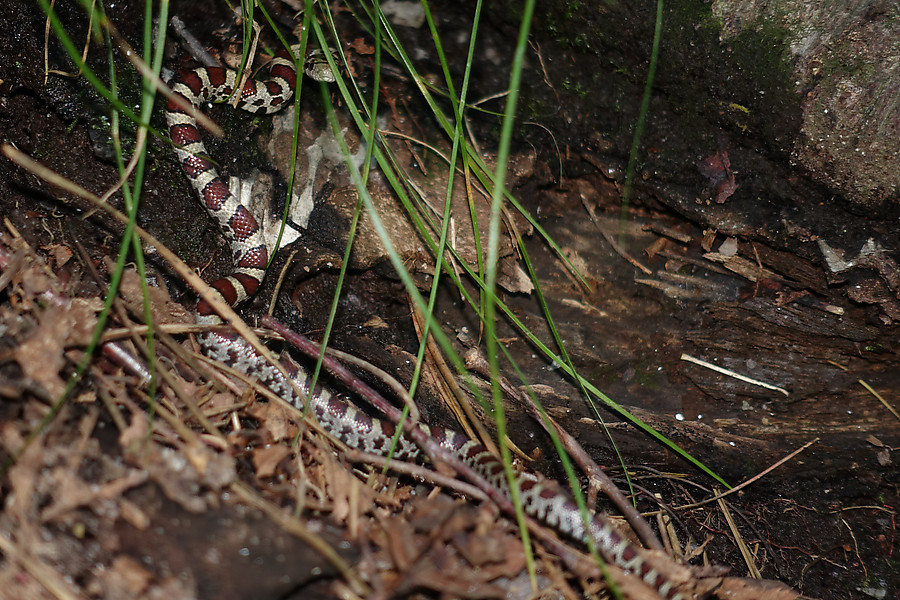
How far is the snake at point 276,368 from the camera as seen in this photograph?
106 inches

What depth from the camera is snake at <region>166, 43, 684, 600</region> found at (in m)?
2.69

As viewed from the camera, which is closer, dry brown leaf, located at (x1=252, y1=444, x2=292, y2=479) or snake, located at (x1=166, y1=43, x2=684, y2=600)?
dry brown leaf, located at (x1=252, y1=444, x2=292, y2=479)

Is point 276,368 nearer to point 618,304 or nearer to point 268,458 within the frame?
point 268,458

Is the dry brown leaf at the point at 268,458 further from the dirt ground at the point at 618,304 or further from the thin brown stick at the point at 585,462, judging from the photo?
the thin brown stick at the point at 585,462

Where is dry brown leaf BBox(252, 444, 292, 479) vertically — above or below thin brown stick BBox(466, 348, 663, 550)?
above

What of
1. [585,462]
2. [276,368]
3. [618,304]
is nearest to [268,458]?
[276,368]

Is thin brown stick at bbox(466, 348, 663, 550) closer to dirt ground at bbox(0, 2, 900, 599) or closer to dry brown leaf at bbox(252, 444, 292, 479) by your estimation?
dirt ground at bbox(0, 2, 900, 599)

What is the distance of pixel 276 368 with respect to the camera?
9.45 feet

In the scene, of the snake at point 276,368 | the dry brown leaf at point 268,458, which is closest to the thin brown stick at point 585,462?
the snake at point 276,368

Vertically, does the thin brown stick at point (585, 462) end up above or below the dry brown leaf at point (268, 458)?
below

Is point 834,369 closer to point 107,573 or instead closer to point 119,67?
point 107,573

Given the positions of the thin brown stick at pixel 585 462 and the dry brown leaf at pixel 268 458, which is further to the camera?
the thin brown stick at pixel 585 462

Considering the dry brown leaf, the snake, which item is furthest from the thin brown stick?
the dry brown leaf

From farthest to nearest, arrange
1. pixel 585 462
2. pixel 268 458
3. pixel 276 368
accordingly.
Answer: pixel 276 368, pixel 585 462, pixel 268 458
